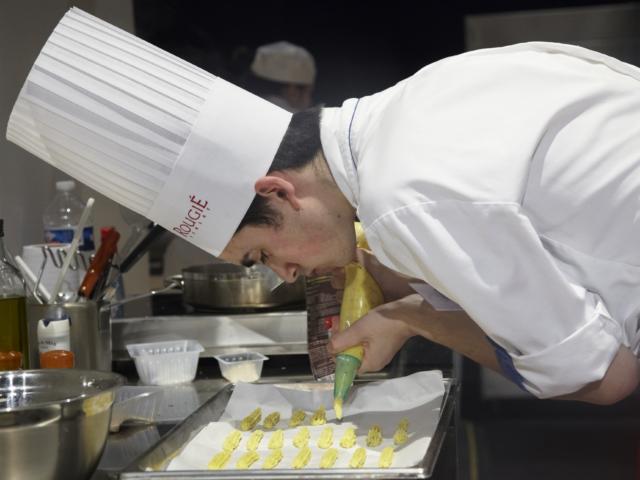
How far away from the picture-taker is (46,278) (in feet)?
6.69

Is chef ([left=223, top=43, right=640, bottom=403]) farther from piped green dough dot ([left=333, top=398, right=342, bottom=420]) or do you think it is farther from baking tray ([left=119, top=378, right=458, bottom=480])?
piped green dough dot ([left=333, top=398, right=342, bottom=420])

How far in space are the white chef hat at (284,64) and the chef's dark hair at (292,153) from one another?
254 cm

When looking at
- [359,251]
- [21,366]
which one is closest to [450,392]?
[359,251]

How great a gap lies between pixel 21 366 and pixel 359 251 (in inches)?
22.0

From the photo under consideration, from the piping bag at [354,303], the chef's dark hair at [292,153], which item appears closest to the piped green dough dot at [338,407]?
the piping bag at [354,303]

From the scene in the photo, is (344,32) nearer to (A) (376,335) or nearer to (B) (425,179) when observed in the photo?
(A) (376,335)

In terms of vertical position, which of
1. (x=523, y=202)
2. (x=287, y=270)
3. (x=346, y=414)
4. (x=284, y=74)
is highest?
(x=284, y=74)

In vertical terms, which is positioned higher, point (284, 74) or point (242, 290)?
point (284, 74)

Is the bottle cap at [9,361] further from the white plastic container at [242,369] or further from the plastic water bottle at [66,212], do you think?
the plastic water bottle at [66,212]

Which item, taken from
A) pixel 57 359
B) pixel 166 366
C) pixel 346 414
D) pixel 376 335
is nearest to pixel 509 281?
pixel 376 335

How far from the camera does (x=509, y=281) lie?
1308 mm

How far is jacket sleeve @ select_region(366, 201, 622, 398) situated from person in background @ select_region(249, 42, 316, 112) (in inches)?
110

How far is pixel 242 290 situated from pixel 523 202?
3.18 feet

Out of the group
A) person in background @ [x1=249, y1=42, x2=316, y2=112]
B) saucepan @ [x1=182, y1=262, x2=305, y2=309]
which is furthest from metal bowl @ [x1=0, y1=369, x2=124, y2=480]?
person in background @ [x1=249, y1=42, x2=316, y2=112]
